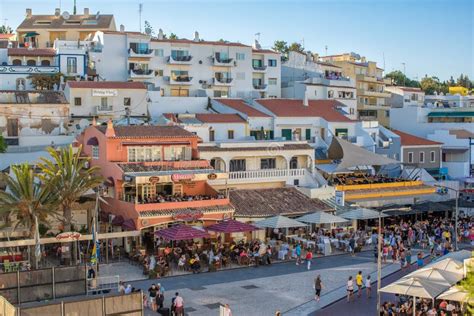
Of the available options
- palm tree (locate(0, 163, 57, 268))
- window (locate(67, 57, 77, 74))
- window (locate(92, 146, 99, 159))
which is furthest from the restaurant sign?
window (locate(67, 57, 77, 74))

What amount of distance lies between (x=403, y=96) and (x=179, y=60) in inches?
1437

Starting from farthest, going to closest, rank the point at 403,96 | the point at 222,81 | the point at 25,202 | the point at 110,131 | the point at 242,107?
the point at 403,96, the point at 222,81, the point at 242,107, the point at 110,131, the point at 25,202

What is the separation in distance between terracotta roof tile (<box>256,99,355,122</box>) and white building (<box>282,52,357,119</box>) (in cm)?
215

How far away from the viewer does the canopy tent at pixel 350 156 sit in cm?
5756

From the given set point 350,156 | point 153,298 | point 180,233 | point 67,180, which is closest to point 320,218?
point 180,233

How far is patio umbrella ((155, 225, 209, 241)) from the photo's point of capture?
38750 millimetres

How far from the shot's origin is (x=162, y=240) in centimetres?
4150

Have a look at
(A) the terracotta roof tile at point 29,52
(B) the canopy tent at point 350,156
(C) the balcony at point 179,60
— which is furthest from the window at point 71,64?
(B) the canopy tent at point 350,156

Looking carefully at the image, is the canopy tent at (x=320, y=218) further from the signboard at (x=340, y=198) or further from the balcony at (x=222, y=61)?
the balcony at (x=222, y=61)

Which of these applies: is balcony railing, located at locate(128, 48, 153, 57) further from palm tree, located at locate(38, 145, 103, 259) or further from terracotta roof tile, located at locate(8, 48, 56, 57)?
palm tree, located at locate(38, 145, 103, 259)

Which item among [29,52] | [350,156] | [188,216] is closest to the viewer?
[188,216]

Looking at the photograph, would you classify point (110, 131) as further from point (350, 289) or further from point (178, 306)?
point (350, 289)

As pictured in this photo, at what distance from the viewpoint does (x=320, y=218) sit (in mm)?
45500

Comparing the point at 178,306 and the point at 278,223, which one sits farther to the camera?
the point at 278,223
